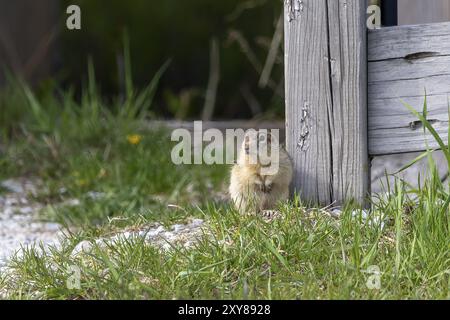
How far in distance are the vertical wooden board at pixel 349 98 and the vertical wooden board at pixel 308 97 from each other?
0.04 m

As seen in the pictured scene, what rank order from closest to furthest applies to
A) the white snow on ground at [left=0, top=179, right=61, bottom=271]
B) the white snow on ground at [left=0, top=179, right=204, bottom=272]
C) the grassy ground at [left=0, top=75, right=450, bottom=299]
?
the grassy ground at [left=0, top=75, right=450, bottom=299] < the white snow on ground at [left=0, top=179, right=204, bottom=272] < the white snow on ground at [left=0, top=179, right=61, bottom=271]

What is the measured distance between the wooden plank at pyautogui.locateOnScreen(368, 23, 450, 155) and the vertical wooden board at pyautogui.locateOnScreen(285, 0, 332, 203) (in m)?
0.24

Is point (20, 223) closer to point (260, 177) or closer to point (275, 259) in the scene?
point (260, 177)

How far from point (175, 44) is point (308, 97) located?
4454 millimetres

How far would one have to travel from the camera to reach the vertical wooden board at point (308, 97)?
Answer: 393cm

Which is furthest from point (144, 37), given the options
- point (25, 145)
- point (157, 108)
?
point (25, 145)

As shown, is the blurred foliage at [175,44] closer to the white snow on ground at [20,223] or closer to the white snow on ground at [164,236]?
the white snow on ground at [20,223]

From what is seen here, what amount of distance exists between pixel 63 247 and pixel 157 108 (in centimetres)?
394

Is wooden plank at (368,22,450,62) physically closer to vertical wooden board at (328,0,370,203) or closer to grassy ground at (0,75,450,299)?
vertical wooden board at (328,0,370,203)

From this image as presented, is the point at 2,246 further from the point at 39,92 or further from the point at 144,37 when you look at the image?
the point at 144,37

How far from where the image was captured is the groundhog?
391cm

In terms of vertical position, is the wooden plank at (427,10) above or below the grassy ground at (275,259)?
above
